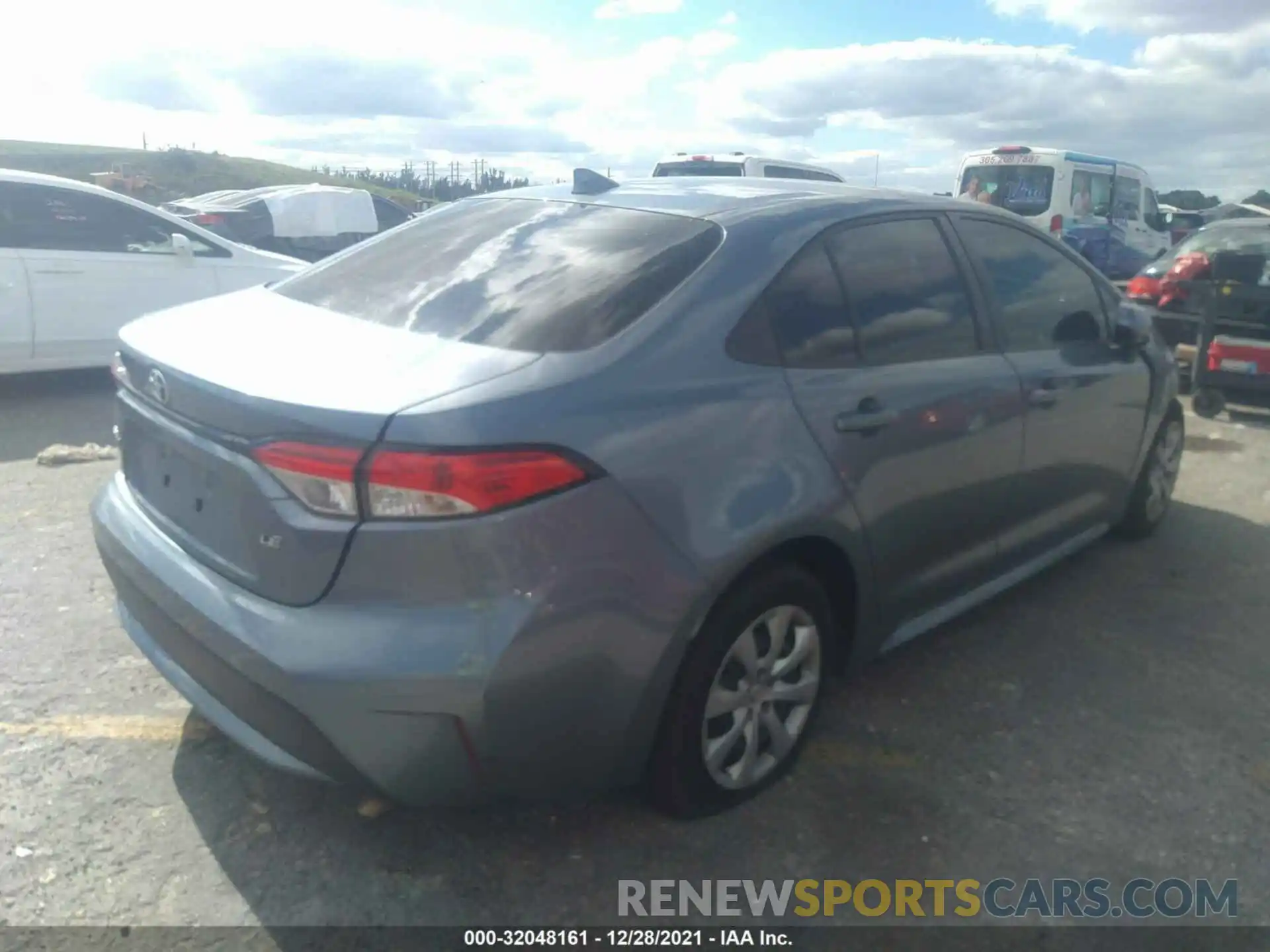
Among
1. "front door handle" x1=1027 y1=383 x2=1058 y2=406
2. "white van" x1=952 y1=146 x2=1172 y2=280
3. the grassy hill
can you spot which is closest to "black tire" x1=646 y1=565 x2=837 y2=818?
"front door handle" x1=1027 y1=383 x2=1058 y2=406

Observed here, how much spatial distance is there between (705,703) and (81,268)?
6833 millimetres

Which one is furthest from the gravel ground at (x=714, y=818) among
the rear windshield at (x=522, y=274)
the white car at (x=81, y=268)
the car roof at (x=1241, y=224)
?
the car roof at (x=1241, y=224)

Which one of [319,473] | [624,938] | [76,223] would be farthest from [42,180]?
[624,938]

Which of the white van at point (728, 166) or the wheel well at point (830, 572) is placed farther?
the white van at point (728, 166)

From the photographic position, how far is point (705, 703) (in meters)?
2.73

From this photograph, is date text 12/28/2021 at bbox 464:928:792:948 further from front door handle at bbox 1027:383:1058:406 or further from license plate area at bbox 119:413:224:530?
front door handle at bbox 1027:383:1058:406

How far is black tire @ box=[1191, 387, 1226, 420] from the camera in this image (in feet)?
26.9

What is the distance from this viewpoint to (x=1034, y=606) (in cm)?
447

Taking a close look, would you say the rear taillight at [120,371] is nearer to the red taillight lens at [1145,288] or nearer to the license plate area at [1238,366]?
the license plate area at [1238,366]

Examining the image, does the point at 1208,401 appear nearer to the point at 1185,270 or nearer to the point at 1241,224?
the point at 1185,270

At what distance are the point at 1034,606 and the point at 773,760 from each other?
1952 millimetres

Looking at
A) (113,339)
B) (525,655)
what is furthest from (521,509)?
(113,339)

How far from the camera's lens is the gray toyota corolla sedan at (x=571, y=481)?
2.26 m

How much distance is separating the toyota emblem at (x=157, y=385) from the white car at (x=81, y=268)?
5169 millimetres
